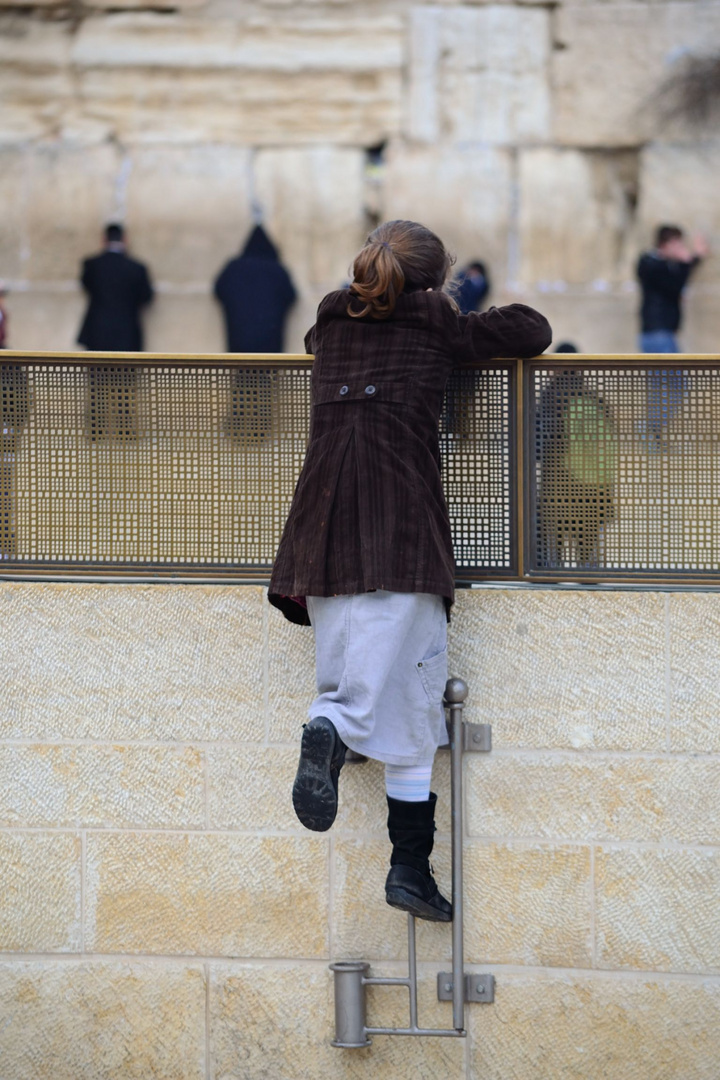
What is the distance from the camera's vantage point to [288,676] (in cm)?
434

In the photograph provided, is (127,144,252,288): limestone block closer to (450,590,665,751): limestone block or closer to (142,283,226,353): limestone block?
(142,283,226,353): limestone block

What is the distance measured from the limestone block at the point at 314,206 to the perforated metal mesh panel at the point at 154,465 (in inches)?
253

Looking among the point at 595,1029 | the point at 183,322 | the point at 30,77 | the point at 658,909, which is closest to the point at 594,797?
the point at 658,909

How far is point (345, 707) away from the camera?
3.92 m

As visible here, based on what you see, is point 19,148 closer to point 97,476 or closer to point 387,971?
point 97,476

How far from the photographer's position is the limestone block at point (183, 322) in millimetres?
11031

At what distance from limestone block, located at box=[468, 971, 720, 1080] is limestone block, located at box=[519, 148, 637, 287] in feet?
24.1

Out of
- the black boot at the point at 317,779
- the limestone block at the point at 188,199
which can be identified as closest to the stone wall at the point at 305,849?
the black boot at the point at 317,779

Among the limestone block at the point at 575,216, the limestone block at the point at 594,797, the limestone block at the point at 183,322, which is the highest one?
the limestone block at the point at 575,216

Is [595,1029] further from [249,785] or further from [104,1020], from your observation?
[104,1020]

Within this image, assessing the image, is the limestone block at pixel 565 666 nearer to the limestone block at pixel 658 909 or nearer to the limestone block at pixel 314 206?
the limestone block at pixel 658 909

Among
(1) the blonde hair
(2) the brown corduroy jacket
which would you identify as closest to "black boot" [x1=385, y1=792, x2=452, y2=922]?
(2) the brown corduroy jacket

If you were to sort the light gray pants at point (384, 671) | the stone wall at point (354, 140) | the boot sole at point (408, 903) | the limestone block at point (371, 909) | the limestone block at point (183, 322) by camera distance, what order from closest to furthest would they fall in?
the light gray pants at point (384, 671)
the boot sole at point (408, 903)
the limestone block at point (371, 909)
the stone wall at point (354, 140)
the limestone block at point (183, 322)

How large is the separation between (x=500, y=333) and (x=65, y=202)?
24.7ft
